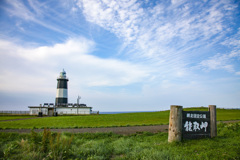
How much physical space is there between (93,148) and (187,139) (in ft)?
14.8

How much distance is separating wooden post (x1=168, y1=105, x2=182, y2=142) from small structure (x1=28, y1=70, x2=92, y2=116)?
46046 mm

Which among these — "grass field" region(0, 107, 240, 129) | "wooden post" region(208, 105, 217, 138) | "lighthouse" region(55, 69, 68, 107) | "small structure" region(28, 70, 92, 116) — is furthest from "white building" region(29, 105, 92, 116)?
"wooden post" region(208, 105, 217, 138)

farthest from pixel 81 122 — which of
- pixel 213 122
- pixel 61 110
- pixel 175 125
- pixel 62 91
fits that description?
pixel 62 91

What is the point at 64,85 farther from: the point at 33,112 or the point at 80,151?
the point at 80,151

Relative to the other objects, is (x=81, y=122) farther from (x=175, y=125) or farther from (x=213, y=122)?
(x=213, y=122)

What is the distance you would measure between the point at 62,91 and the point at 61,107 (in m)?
6.06

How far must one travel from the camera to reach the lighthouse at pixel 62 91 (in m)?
55.2

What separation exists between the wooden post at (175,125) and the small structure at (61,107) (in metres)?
46.0

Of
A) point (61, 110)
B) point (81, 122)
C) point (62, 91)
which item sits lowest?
point (61, 110)

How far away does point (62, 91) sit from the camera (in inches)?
2222

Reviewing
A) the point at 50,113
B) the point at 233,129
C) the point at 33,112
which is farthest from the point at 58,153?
the point at 33,112

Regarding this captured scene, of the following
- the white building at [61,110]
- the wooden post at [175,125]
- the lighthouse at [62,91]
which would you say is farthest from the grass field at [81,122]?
the lighthouse at [62,91]

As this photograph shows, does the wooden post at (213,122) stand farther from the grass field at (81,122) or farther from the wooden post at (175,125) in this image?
the grass field at (81,122)

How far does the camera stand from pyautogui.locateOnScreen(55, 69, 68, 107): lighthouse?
55156 mm
